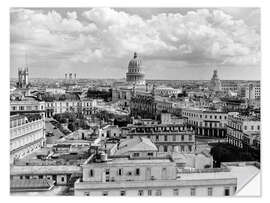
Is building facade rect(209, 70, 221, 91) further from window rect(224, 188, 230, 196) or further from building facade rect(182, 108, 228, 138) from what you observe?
window rect(224, 188, 230, 196)

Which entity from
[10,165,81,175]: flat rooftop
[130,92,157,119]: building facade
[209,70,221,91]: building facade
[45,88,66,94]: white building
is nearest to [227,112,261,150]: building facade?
[209,70,221,91]: building facade

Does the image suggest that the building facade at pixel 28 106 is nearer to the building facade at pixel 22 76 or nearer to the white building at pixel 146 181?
the building facade at pixel 22 76

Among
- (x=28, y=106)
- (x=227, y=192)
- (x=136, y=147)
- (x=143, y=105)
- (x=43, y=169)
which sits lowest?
(x=227, y=192)

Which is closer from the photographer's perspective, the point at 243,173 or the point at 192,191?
the point at 192,191

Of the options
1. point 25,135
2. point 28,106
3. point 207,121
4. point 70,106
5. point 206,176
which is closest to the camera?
point 206,176

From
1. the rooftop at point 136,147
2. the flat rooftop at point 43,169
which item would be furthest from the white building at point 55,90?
the flat rooftop at point 43,169

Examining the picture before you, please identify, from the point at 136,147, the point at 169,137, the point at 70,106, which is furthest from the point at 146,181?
the point at 70,106

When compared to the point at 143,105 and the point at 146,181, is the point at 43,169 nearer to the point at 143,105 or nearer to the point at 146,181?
the point at 146,181

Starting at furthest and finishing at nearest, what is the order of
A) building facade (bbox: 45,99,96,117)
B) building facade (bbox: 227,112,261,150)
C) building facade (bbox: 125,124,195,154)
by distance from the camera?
building facade (bbox: 45,99,96,117), building facade (bbox: 125,124,195,154), building facade (bbox: 227,112,261,150)
